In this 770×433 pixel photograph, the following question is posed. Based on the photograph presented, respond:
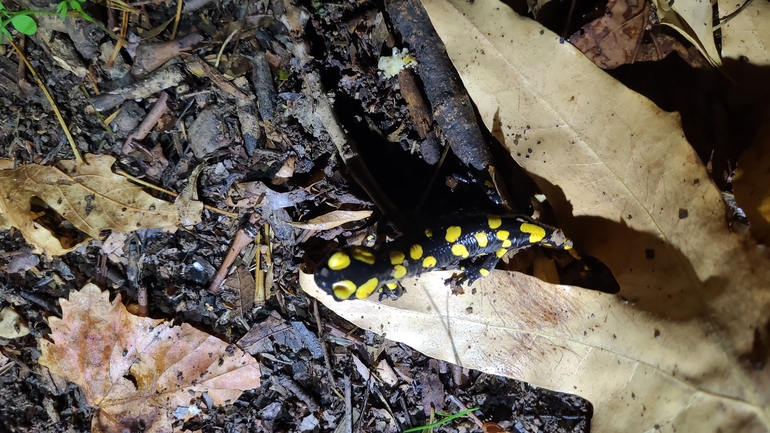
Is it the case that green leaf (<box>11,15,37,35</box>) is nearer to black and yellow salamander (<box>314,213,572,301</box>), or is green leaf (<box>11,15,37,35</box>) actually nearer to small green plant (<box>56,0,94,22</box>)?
small green plant (<box>56,0,94,22</box>)

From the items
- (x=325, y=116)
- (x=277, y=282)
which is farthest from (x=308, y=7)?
(x=277, y=282)

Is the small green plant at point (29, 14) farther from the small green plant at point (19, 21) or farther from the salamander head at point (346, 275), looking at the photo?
the salamander head at point (346, 275)

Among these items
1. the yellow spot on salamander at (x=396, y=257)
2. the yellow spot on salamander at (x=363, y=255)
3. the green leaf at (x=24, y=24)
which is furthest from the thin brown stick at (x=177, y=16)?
the yellow spot on salamander at (x=396, y=257)

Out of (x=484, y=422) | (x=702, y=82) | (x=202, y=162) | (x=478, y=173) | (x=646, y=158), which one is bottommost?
(x=484, y=422)

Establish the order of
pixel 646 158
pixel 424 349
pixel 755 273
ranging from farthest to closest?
pixel 424 349 < pixel 646 158 < pixel 755 273

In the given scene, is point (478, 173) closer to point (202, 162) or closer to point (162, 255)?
point (202, 162)

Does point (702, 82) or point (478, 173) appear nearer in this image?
point (702, 82)
